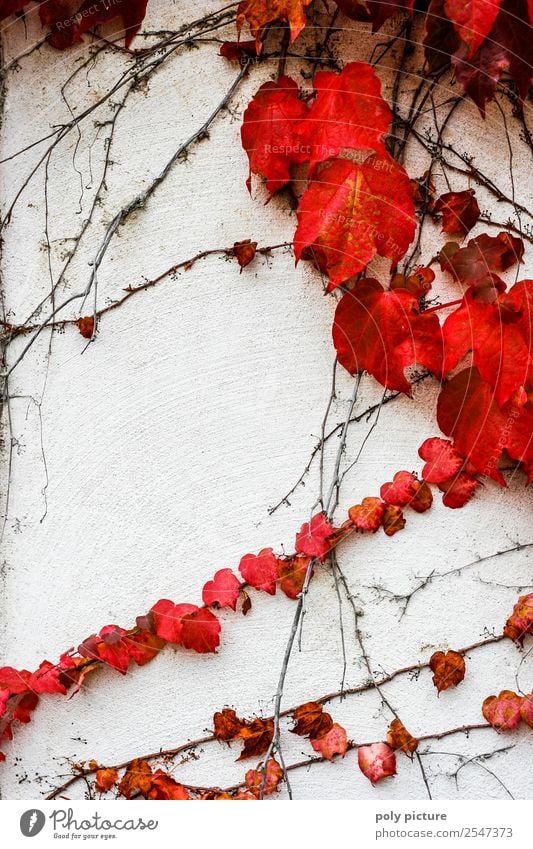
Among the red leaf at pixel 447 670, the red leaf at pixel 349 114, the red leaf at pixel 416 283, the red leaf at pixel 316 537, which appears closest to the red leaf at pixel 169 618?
the red leaf at pixel 316 537

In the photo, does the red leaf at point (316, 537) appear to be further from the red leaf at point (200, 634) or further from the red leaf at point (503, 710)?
the red leaf at point (503, 710)

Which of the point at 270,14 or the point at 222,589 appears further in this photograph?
the point at 222,589

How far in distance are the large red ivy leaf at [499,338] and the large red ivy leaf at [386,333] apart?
34 mm

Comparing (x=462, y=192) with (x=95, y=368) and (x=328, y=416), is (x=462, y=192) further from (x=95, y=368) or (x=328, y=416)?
(x=95, y=368)

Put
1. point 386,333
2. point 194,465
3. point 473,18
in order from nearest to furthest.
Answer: point 473,18
point 386,333
point 194,465

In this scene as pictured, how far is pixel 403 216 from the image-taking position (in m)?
1.19

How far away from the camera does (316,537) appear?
1283mm

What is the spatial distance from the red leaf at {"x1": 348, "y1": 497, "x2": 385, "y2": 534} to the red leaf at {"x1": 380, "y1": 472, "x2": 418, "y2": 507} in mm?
18

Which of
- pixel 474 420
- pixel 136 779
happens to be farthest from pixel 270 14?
pixel 136 779

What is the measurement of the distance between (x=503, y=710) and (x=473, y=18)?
1113 mm

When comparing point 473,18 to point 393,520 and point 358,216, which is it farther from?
point 393,520

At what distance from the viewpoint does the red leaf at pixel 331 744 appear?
1.26 metres

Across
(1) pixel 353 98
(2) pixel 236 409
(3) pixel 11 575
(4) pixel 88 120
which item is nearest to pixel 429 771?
(2) pixel 236 409
